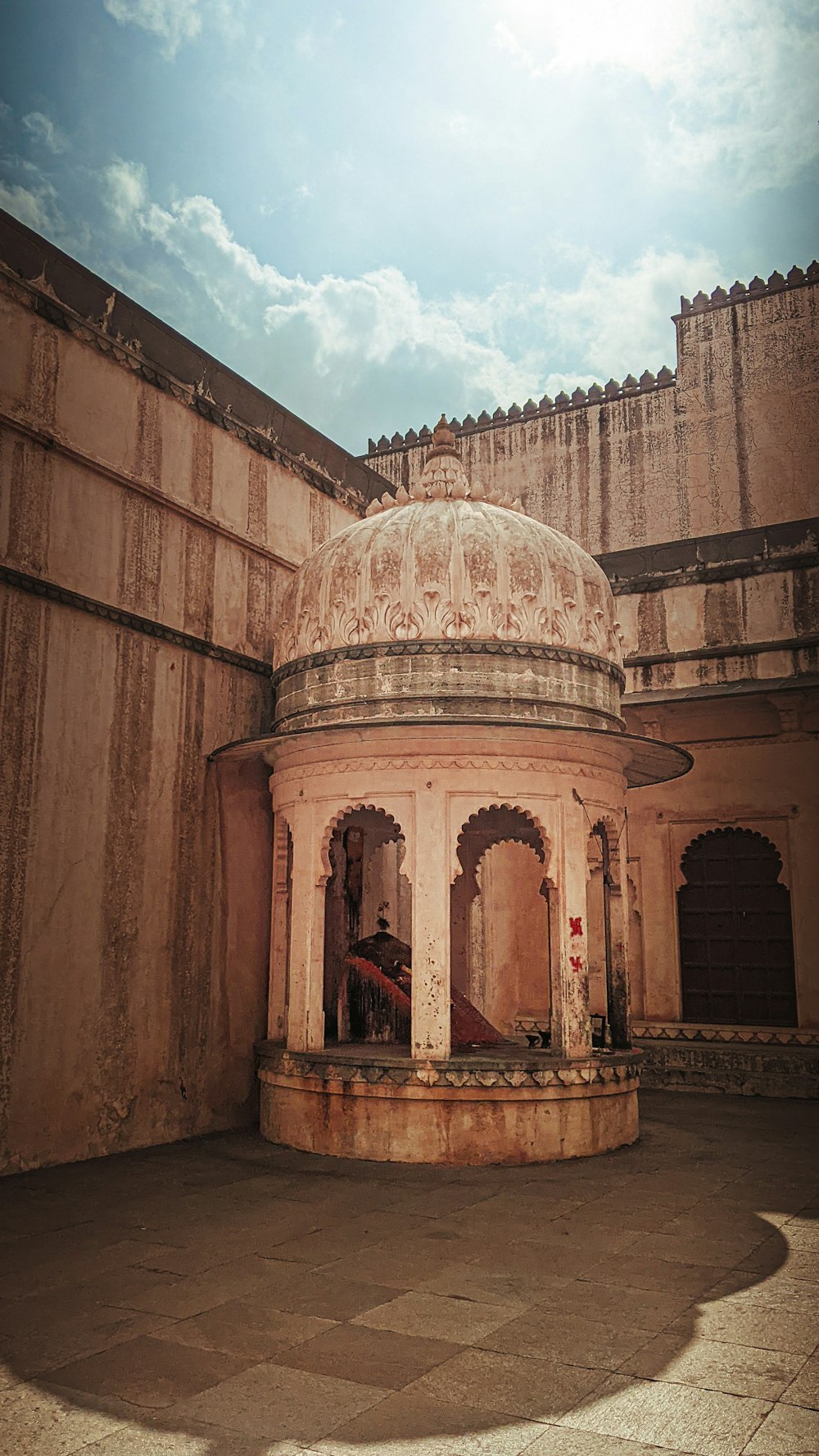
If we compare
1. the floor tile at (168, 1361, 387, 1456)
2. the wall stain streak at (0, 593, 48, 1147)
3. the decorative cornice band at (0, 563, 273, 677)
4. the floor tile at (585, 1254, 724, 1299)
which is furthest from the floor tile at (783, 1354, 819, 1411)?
the decorative cornice band at (0, 563, 273, 677)

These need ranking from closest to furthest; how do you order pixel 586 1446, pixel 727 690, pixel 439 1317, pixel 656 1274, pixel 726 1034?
1. pixel 586 1446
2. pixel 439 1317
3. pixel 656 1274
4. pixel 726 1034
5. pixel 727 690

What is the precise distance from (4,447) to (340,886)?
5.42 meters

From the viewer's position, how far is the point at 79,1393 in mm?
3893

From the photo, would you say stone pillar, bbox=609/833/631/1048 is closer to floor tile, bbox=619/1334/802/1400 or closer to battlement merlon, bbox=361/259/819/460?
floor tile, bbox=619/1334/802/1400

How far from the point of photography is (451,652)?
885 cm

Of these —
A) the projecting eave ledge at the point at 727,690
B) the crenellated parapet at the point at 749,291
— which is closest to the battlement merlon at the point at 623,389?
the crenellated parapet at the point at 749,291

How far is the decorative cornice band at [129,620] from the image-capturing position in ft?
26.6

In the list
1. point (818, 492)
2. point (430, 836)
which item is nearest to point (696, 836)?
point (430, 836)

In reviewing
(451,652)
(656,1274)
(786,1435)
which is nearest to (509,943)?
(451,652)

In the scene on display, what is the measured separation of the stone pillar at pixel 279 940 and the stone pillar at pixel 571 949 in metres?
2.48

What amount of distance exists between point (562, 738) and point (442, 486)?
9.23 feet

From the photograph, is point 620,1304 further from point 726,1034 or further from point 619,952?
point 726,1034

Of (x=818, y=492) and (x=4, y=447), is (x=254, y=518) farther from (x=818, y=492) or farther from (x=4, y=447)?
(x=818, y=492)

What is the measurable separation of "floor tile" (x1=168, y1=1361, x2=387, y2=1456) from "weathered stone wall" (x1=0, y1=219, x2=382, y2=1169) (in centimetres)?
420
